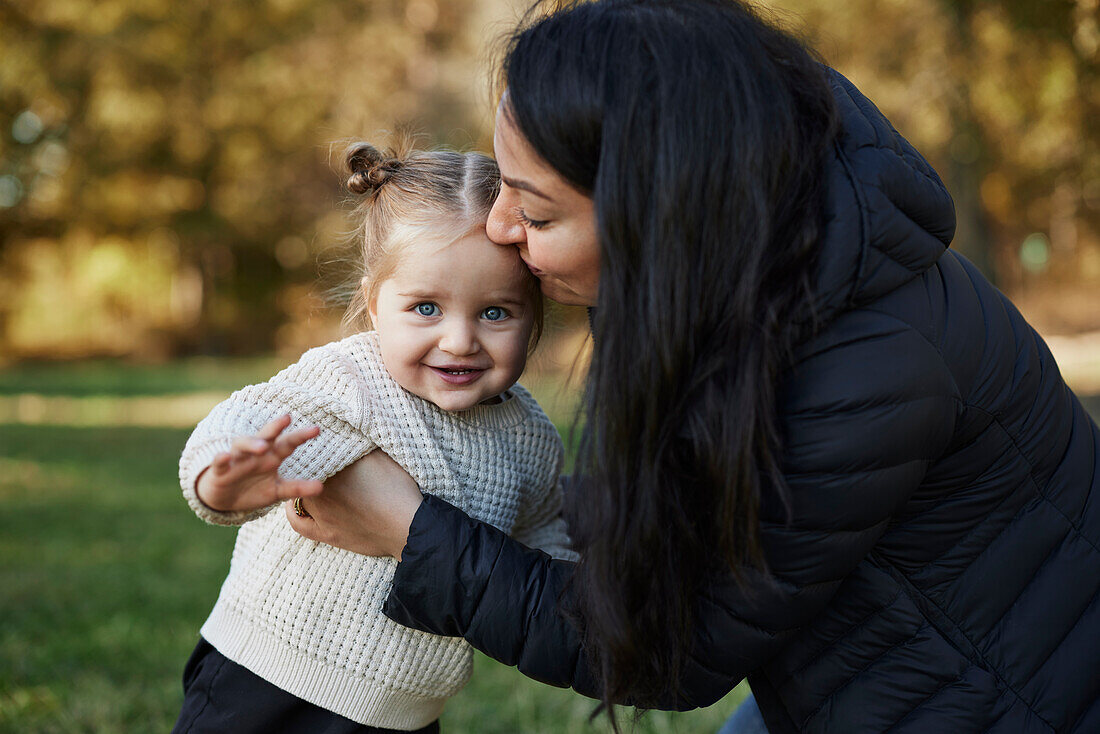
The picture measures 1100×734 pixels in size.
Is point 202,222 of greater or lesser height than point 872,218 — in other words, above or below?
below

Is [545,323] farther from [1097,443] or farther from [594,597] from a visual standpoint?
[1097,443]

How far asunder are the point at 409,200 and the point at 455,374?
1.32 ft

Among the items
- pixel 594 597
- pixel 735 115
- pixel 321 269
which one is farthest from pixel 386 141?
pixel 594 597

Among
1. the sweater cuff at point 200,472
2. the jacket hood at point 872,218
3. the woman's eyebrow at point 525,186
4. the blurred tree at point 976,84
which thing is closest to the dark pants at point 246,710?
the sweater cuff at point 200,472

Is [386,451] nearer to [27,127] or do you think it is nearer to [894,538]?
[894,538]

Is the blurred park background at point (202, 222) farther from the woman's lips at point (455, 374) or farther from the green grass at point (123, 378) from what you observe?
the woman's lips at point (455, 374)

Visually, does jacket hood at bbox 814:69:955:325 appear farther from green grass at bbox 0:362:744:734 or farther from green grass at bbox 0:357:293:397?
green grass at bbox 0:357:293:397

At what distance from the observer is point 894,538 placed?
1.58 m

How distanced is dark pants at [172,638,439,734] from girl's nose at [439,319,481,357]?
746mm

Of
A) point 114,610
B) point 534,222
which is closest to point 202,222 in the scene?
point 114,610

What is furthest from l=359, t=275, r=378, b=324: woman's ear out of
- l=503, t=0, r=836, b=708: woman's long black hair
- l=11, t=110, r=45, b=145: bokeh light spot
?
l=11, t=110, r=45, b=145: bokeh light spot

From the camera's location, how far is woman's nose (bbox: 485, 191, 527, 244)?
1756 mm

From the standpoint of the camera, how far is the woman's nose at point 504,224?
1.76 meters

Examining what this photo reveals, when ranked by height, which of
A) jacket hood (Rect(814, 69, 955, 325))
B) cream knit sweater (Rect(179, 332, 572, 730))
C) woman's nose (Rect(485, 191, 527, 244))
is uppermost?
jacket hood (Rect(814, 69, 955, 325))
